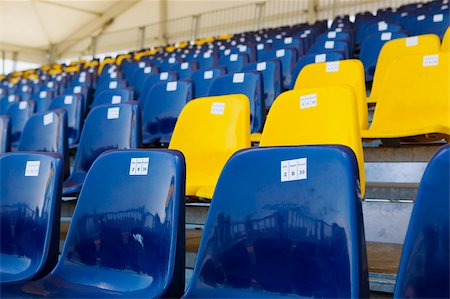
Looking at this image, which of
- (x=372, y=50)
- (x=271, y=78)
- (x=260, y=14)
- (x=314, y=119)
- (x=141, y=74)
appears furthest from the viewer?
(x=260, y=14)

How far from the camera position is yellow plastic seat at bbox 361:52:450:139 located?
2.23 meters

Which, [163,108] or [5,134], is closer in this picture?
[5,134]

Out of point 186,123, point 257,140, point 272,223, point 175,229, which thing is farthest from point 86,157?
point 272,223

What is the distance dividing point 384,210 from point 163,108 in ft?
5.66

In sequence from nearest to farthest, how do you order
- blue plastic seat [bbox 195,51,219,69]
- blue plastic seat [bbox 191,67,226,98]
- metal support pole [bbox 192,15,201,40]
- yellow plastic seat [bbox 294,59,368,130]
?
yellow plastic seat [bbox 294,59,368,130]
blue plastic seat [bbox 191,67,226,98]
blue plastic seat [bbox 195,51,219,69]
metal support pole [bbox 192,15,201,40]

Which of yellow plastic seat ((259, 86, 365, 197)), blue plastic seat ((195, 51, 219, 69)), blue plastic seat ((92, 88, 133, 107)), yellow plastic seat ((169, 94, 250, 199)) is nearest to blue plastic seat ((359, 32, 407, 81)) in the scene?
blue plastic seat ((195, 51, 219, 69))

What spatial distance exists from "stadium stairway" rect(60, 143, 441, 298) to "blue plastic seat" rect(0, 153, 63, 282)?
41cm

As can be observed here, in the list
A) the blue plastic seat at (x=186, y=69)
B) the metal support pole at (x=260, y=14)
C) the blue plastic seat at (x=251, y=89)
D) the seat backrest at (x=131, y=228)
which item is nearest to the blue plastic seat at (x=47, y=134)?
the blue plastic seat at (x=251, y=89)

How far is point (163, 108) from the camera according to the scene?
311 centimetres

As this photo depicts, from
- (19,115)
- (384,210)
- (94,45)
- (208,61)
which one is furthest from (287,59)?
(94,45)

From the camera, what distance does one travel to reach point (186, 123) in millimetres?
2211

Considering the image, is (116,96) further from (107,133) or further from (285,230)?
(285,230)

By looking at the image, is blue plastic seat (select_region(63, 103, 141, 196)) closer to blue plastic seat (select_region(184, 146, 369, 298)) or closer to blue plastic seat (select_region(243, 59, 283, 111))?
blue plastic seat (select_region(243, 59, 283, 111))

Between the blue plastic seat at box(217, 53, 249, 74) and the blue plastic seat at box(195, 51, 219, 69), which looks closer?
the blue plastic seat at box(217, 53, 249, 74)
